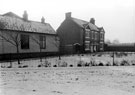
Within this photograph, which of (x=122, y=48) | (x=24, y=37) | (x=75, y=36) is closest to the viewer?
(x=24, y=37)

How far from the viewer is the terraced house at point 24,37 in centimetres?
2077

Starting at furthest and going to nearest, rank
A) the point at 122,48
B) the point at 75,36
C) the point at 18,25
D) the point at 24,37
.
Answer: the point at 122,48 → the point at 75,36 → the point at 18,25 → the point at 24,37

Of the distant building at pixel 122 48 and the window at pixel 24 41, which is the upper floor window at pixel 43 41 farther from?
the distant building at pixel 122 48

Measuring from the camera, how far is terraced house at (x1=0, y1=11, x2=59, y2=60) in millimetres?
20766

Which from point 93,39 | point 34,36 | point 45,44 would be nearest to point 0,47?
point 34,36

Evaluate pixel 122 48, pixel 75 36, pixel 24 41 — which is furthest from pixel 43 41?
pixel 122 48

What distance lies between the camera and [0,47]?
20250mm

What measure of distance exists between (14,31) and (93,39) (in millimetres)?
24831

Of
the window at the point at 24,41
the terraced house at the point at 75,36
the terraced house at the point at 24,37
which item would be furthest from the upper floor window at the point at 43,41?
the terraced house at the point at 75,36

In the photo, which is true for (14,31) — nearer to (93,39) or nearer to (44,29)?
(44,29)

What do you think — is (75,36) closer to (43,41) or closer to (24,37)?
(43,41)

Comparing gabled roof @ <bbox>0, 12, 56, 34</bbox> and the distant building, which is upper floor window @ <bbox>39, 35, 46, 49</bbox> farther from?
Answer: the distant building

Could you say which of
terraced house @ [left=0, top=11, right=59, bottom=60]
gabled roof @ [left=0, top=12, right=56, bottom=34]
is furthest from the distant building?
gabled roof @ [left=0, top=12, right=56, bottom=34]

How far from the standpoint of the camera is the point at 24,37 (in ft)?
77.7
